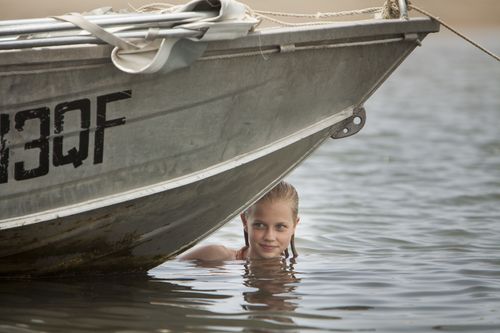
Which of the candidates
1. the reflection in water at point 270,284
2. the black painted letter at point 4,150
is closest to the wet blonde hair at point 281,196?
the reflection in water at point 270,284

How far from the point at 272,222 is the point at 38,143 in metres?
2.24

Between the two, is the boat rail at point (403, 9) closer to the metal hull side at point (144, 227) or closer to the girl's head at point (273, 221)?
the metal hull side at point (144, 227)

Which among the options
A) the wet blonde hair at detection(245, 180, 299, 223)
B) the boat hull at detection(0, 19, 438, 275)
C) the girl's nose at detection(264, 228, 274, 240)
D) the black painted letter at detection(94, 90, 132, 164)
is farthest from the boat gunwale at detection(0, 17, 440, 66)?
the girl's nose at detection(264, 228, 274, 240)

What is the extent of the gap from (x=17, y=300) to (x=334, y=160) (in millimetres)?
9538

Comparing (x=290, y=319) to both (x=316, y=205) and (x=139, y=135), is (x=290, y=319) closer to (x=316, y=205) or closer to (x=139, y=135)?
(x=139, y=135)

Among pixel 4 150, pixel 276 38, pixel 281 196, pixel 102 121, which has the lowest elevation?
pixel 281 196

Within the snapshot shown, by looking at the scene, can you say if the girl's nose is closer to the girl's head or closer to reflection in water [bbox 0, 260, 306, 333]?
the girl's head

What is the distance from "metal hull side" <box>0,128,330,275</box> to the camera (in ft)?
20.7

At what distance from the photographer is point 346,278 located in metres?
7.43

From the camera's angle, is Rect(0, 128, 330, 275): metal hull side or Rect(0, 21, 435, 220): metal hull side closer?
Rect(0, 21, 435, 220): metal hull side

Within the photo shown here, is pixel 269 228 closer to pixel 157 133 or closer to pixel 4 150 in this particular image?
pixel 157 133

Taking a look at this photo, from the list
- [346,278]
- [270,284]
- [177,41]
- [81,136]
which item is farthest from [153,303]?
[177,41]

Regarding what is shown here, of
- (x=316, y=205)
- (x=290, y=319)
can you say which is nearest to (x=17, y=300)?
(x=290, y=319)

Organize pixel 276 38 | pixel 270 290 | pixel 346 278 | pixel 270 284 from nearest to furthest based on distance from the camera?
pixel 276 38
pixel 270 290
pixel 270 284
pixel 346 278
